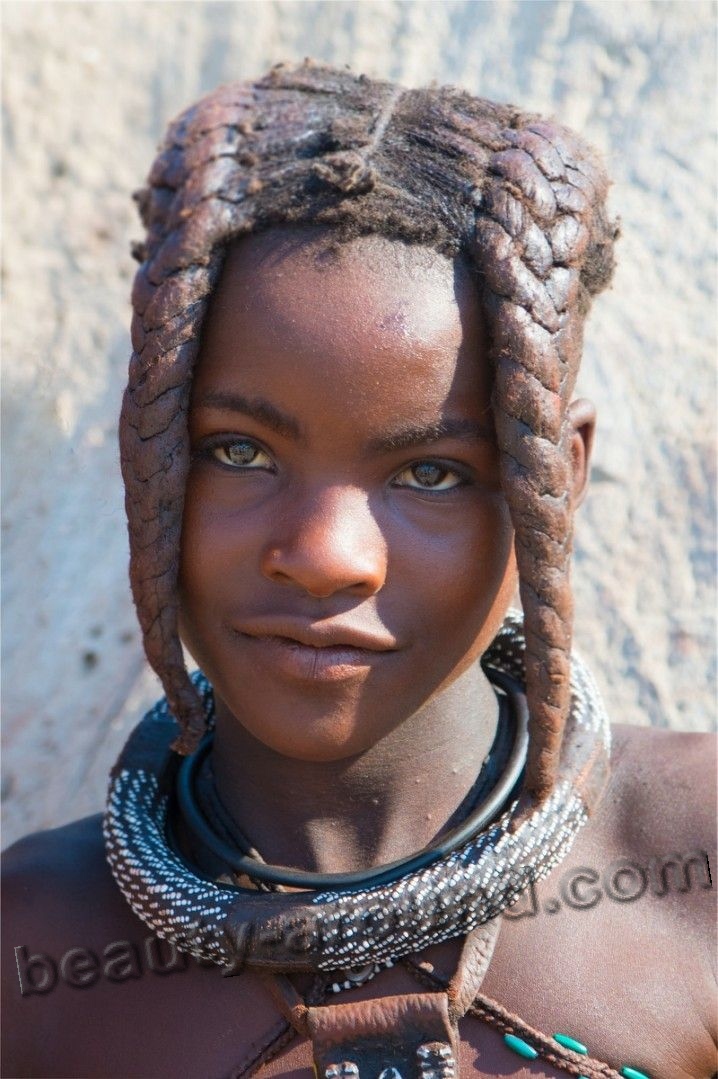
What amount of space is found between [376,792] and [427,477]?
557mm

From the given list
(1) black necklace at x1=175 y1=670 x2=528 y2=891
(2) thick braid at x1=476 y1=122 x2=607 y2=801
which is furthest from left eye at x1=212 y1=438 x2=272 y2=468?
(1) black necklace at x1=175 y1=670 x2=528 y2=891

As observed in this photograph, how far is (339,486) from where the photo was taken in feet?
5.82

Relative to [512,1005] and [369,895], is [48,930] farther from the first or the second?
[512,1005]

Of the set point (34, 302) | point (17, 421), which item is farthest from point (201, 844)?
point (34, 302)

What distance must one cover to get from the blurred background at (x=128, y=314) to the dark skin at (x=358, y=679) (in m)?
1.11

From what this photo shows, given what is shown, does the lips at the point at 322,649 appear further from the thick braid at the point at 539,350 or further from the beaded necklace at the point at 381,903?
the beaded necklace at the point at 381,903

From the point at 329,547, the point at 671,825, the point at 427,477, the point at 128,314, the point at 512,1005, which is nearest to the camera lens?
the point at 329,547

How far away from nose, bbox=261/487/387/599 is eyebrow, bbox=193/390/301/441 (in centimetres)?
10

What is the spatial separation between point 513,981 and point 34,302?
2549mm

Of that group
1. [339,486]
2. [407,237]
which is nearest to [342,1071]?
[339,486]

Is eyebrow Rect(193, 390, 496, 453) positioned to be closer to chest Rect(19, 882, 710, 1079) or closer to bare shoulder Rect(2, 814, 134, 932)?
chest Rect(19, 882, 710, 1079)

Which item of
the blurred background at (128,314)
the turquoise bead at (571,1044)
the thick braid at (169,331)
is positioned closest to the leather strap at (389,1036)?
the turquoise bead at (571,1044)

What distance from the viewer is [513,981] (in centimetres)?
199

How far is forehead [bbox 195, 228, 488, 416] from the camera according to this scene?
1.74 metres
